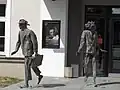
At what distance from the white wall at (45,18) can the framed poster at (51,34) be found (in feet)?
0.46

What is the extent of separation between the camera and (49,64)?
14.7 meters

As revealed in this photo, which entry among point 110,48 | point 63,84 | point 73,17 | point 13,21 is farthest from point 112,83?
point 13,21

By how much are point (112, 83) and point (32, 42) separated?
3541mm

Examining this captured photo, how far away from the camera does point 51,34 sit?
14812 millimetres

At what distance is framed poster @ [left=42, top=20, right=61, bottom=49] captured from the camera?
14750 millimetres

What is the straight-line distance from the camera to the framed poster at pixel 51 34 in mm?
14750

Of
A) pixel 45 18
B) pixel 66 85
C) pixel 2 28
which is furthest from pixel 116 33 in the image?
pixel 2 28

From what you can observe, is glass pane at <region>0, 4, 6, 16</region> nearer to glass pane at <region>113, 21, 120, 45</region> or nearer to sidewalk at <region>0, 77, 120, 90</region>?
sidewalk at <region>0, 77, 120, 90</region>

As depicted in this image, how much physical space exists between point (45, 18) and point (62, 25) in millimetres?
777

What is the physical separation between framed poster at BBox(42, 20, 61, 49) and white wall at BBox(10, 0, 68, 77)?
14cm

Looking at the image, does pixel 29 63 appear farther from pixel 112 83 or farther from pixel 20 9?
pixel 20 9

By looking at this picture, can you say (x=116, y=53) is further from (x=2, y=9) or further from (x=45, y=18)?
(x=2, y=9)

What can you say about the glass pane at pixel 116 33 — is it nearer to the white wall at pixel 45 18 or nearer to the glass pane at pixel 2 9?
the white wall at pixel 45 18

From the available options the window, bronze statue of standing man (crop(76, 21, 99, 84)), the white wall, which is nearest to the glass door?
the white wall
